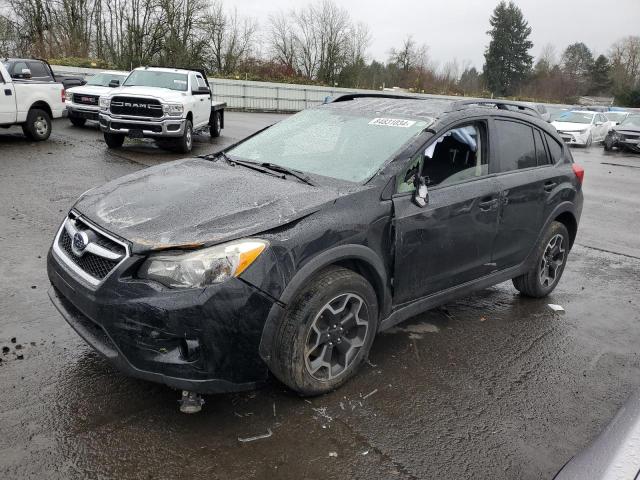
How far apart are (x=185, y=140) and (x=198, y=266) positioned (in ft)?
34.7

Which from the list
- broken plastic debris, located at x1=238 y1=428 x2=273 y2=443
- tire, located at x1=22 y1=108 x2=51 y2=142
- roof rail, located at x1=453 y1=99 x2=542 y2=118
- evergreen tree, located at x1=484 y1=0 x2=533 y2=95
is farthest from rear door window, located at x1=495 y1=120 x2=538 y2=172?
evergreen tree, located at x1=484 y1=0 x2=533 y2=95

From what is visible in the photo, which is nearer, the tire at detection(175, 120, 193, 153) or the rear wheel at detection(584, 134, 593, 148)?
the tire at detection(175, 120, 193, 153)

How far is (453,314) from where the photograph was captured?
483 cm

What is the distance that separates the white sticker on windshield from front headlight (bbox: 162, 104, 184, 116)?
29.3ft

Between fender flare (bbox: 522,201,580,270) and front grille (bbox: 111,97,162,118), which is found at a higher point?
front grille (bbox: 111,97,162,118)

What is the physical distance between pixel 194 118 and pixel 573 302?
10.4m

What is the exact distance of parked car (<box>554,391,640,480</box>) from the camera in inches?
64.9

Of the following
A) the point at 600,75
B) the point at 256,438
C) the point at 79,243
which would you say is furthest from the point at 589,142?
the point at 600,75

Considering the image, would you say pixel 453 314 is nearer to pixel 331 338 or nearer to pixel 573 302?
pixel 573 302

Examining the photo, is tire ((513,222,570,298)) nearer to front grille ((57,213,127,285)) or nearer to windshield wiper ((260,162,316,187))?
windshield wiper ((260,162,316,187))

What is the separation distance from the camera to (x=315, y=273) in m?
3.10

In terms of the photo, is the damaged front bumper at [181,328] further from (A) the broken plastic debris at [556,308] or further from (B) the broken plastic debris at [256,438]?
(A) the broken plastic debris at [556,308]

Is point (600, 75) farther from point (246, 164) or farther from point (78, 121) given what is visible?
point (246, 164)

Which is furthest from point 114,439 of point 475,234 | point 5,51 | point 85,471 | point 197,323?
point 5,51
